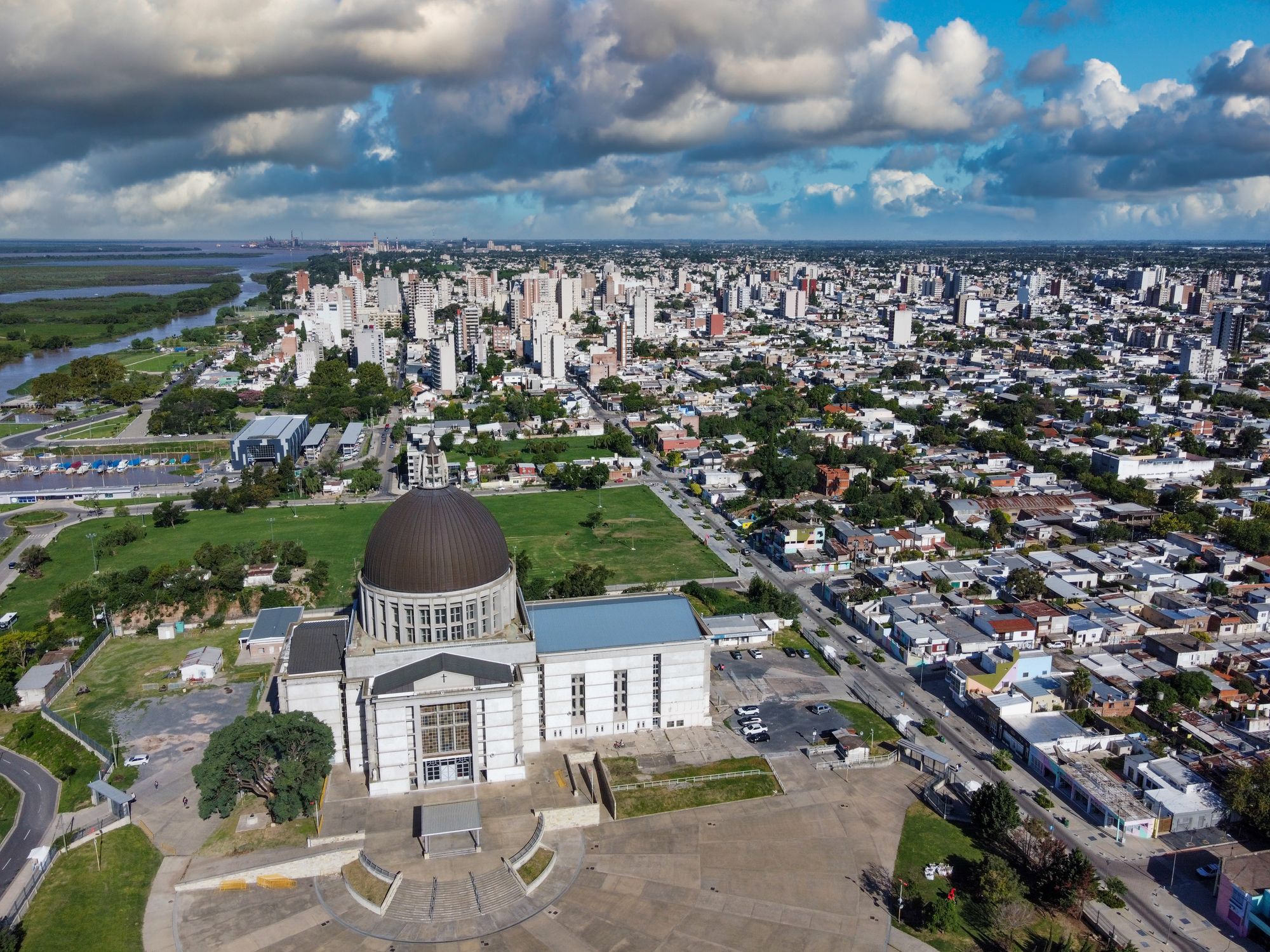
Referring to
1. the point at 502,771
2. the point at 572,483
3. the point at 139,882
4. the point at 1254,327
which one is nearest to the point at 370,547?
the point at 502,771

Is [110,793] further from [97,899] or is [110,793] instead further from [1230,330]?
[1230,330]

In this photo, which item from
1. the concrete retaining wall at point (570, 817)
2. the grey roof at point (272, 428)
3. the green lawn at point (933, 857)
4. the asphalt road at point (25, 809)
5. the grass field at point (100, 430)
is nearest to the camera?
→ the green lawn at point (933, 857)

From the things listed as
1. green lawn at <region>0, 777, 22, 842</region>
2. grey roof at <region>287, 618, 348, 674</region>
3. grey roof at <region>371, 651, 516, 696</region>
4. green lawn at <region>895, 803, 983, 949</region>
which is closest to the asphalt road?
green lawn at <region>0, 777, 22, 842</region>

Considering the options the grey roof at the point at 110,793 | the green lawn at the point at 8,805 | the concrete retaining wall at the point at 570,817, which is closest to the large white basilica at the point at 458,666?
the concrete retaining wall at the point at 570,817

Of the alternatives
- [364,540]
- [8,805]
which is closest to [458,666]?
[8,805]

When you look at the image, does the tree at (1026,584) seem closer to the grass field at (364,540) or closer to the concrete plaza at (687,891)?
the grass field at (364,540)

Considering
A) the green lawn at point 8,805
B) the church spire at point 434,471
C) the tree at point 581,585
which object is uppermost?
the church spire at point 434,471

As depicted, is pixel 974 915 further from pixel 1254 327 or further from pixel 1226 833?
pixel 1254 327
